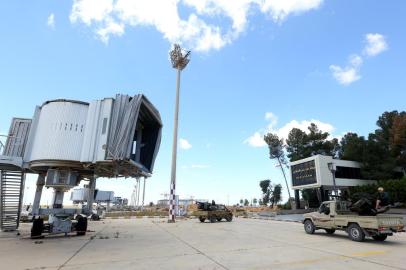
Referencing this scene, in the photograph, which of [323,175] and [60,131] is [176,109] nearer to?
[60,131]

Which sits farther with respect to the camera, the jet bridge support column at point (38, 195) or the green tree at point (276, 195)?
the green tree at point (276, 195)

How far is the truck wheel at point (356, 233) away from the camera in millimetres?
12734

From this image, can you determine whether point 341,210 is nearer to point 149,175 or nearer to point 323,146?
point 149,175

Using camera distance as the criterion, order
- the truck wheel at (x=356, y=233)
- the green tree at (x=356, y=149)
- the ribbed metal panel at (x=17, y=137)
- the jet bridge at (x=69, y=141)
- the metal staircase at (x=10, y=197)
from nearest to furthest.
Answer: the truck wheel at (x=356, y=233), the jet bridge at (x=69, y=141), the ribbed metal panel at (x=17, y=137), the metal staircase at (x=10, y=197), the green tree at (x=356, y=149)

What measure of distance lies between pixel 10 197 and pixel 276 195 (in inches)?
3244

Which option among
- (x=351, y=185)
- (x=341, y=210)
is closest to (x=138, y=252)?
(x=341, y=210)

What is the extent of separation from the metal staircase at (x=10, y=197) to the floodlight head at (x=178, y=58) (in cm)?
2260

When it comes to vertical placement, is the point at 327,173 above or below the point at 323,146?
below

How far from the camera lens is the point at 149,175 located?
56.5 feet

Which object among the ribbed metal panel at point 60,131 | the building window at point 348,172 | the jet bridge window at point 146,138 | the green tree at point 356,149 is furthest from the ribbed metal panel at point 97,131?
the green tree at point 356,149

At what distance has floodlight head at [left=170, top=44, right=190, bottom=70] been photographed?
3488 centimetres

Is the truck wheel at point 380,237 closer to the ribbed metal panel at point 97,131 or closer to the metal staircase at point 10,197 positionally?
the ribbed metal panel at point 97,131

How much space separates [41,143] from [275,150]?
56873mm

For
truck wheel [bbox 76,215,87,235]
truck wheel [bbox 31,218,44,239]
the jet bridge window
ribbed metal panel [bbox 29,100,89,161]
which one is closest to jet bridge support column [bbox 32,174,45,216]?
truck wheel [bbox 31,218,44,239]
